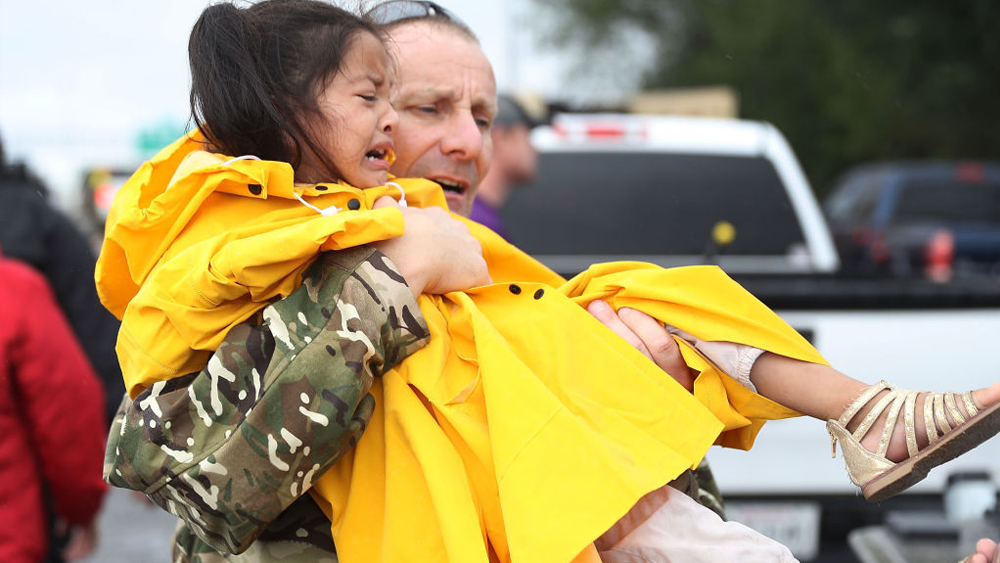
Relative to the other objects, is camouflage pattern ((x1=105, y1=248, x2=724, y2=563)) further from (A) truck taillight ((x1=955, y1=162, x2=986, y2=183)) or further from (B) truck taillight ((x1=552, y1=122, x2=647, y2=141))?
(A) truck taillight ((x1=955, y1=162, x2=986, y2=183))

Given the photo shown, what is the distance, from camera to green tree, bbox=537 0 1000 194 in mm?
22328

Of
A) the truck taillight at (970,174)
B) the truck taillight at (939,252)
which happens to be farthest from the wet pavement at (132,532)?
the truck taillight at (970,174)

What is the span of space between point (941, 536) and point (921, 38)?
21254 millimetres

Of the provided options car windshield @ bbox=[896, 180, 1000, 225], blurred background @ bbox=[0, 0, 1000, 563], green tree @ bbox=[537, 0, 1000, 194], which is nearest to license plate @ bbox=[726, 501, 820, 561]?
blurred background @ bbox=[0, 0, 1000, 563]

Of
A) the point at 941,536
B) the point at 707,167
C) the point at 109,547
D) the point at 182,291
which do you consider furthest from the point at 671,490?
the point at 109,547

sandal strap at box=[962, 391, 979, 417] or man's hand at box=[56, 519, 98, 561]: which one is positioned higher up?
sandal strap at box=[962, 391, 979, 417]

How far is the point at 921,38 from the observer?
2267 centimetres

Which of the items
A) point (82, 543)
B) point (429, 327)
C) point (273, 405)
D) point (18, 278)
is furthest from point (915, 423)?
point (82, 543)

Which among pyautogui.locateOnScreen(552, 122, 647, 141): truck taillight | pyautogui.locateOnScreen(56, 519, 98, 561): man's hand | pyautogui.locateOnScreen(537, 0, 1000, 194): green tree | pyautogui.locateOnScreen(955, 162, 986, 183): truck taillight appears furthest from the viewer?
pyautogui.locateOnScreen(537, 0, 1000, 194): green tree

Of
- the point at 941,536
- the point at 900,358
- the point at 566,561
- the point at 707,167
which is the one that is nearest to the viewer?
the point at 566,561

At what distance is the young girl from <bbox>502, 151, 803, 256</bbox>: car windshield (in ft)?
11.1

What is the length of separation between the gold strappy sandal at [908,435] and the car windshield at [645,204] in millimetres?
3509

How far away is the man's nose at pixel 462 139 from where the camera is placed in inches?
92.7

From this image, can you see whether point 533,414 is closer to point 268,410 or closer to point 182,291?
point 268,410
